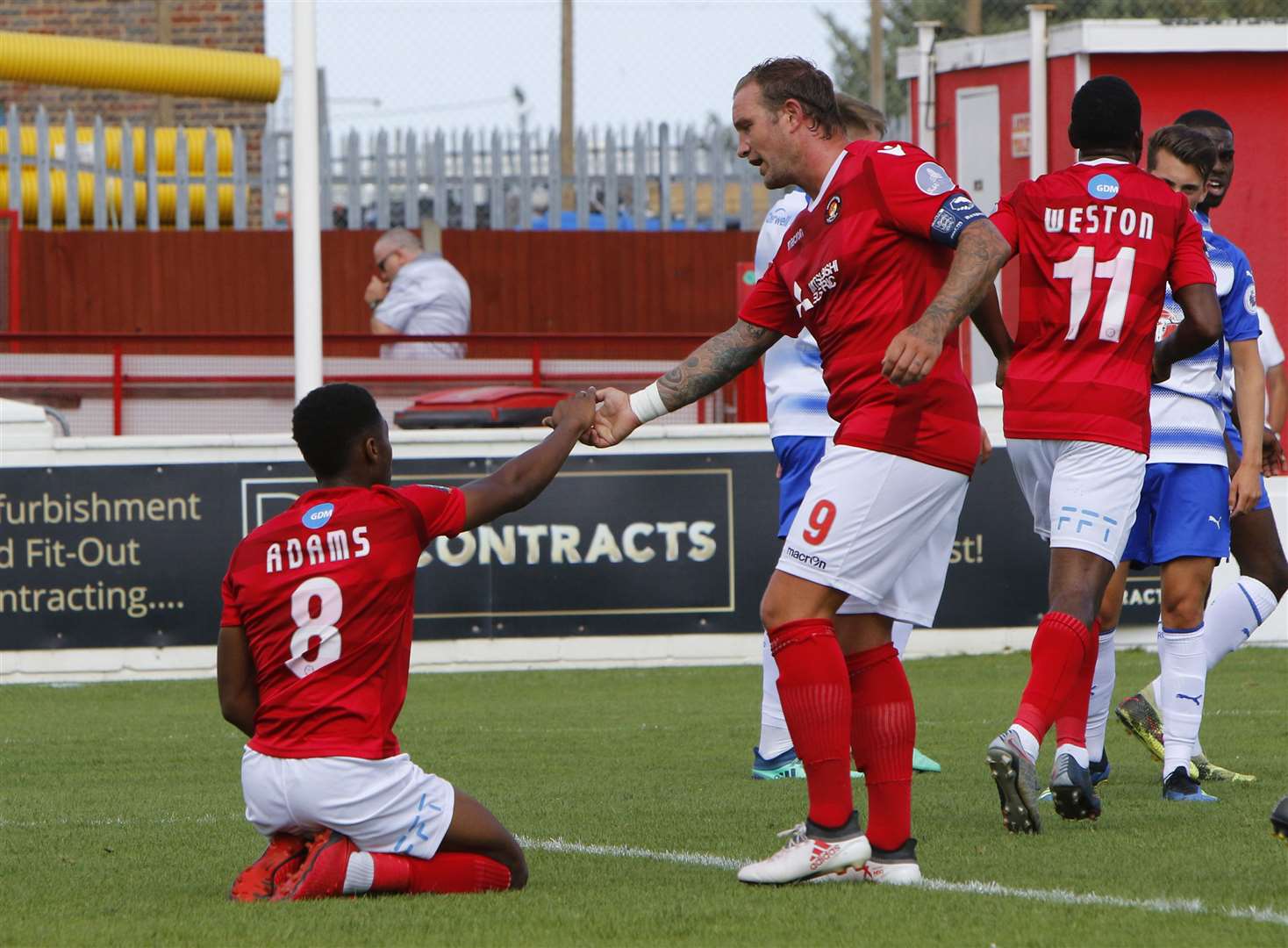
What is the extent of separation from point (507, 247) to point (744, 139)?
18.7 m

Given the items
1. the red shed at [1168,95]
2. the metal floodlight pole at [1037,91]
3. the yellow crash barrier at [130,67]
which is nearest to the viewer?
the yellow crash barrier at [130,67]

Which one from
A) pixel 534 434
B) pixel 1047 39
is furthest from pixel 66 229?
pixel 534 434

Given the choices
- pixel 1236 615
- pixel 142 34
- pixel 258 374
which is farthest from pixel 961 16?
pixel 1236 615

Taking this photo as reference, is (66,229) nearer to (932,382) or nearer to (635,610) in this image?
(635,610)

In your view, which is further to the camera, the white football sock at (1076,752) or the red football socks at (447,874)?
the white football sock at (1076,752)

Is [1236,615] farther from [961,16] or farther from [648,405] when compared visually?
[961,16]

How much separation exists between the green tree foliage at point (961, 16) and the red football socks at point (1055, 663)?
1615cm

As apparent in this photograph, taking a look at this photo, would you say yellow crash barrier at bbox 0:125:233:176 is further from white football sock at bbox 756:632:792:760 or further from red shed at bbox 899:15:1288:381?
white football sock at bbox 756:632:792:760

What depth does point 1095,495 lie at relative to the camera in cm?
568

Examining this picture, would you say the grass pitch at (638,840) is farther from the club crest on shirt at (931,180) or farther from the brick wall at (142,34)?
the brick wall at (142,34)

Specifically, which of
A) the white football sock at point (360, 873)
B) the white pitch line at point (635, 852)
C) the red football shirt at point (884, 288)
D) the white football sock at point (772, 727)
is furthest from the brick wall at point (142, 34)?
the white football sock at point (360, 873)

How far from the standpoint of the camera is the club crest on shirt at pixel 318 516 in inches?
190

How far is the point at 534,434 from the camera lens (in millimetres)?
11883

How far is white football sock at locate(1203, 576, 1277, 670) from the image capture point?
716 centimetres
